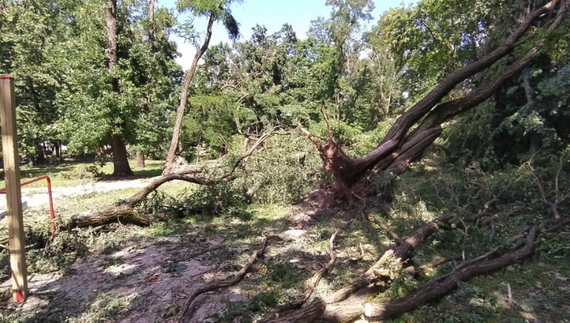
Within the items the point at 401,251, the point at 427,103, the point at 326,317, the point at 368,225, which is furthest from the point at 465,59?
the point at 326,317

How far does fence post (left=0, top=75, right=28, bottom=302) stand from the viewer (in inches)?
116

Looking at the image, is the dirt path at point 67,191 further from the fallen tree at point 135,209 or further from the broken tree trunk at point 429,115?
the broken tree trunk at point 429,115

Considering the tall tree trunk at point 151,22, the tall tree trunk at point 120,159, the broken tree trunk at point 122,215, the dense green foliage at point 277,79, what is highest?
the tall tree trunk at point 151,22

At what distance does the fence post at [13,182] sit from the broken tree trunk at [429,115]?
13.6 ft

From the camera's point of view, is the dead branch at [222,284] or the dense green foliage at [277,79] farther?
the dense green foliage at [277,79]

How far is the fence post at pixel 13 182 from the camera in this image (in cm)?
294

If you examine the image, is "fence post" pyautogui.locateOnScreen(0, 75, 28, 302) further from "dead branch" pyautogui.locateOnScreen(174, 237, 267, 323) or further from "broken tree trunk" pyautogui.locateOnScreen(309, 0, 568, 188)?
"broken tree trunk" pyautogui.locateOnScreen(309, 0, 568, 188)

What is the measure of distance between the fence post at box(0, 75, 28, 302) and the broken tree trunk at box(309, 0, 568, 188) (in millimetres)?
4149

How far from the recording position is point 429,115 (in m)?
6.96

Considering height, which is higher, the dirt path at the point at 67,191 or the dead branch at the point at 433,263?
the dirt path at the point at 67,191

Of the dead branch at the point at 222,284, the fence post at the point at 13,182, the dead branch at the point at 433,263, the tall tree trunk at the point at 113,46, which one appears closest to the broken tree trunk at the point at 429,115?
the dead branch at the point at 222,284

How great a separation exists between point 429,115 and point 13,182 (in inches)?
264

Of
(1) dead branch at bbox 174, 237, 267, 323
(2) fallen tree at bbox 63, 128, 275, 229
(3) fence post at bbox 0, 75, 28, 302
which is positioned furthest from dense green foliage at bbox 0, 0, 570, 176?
(3) fence post at bbox 0, 75, 28, 302

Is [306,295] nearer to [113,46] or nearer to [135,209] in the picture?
[135,209]
